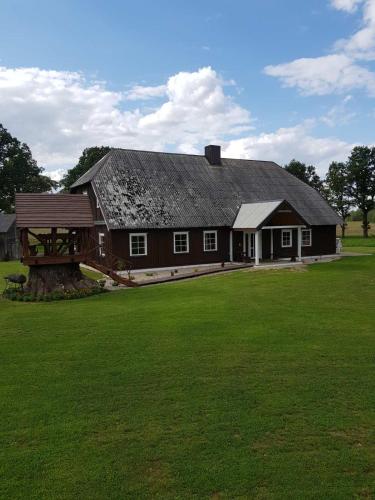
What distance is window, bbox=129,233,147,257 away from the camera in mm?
24008

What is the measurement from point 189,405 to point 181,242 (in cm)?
1918

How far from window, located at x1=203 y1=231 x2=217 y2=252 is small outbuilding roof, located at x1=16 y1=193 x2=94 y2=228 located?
369 inches

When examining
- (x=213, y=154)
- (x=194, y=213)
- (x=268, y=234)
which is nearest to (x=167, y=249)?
(x=194, y=213)

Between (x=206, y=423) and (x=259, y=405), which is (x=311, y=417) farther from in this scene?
(x=206, y=423)

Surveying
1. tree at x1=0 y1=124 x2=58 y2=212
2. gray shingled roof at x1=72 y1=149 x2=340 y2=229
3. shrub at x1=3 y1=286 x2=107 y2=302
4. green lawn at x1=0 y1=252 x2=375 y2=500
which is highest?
tree at x1=0 y1=124 x2=58 y2=212

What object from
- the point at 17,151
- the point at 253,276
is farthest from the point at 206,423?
the point at 17,151

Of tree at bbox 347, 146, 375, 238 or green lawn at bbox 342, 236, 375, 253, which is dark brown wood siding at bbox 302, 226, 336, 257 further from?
tree at bbox 347, 146, 375, 238

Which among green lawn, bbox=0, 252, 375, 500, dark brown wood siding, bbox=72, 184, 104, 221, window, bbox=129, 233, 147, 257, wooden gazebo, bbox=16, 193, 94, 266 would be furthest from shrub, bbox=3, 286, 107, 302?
dark brown wood siding, bbox=72, 184, 104, 221

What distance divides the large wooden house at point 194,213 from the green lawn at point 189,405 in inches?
461

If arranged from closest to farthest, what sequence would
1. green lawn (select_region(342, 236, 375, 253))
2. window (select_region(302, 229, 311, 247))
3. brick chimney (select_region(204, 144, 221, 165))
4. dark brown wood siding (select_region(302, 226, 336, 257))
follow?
window (select_region(302, 229, 311, 247)) → dark brown wood siding (select_region(302, 226, 336, 257)) → brick chimney (select_region(204, 144, 221, 165)) → green lawn (select_region(342, 236, 375, 253))

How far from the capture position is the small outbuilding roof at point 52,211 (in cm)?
1758

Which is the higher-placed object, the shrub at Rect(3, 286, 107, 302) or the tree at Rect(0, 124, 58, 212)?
the tree at Rect(0, 124, 58, 212)

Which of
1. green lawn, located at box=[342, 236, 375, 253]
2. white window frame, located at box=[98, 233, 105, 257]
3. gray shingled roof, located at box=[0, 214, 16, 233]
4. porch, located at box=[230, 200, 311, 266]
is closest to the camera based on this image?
white window frame, located at box=[98, 233, 105, 257]

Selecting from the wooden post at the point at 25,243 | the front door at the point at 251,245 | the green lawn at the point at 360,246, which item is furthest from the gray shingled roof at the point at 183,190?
the green lawn at the point at 360,246
